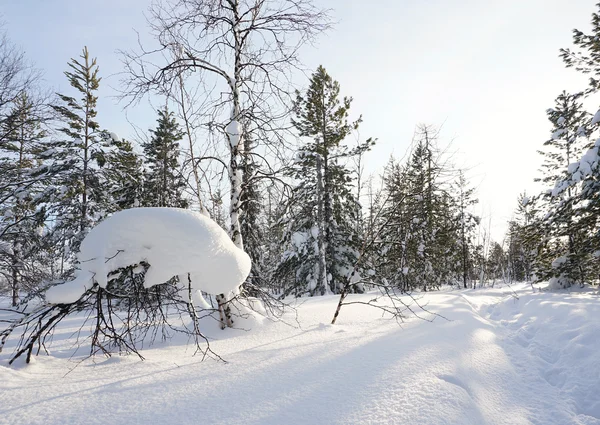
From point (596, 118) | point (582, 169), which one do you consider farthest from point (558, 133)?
point (582, 169)

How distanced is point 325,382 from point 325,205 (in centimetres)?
1233

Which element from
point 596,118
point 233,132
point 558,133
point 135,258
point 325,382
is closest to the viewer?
point 325,382

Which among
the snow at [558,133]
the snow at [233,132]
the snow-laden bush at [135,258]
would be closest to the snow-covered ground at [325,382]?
the snow-laden bush at [135,258]

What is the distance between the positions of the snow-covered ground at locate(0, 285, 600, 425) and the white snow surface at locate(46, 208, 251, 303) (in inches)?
36.7

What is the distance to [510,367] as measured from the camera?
3.84 m

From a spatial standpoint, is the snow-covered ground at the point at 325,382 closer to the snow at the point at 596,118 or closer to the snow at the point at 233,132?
the snow at the point at 233,132

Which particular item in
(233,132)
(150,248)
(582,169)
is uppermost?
(582,169)

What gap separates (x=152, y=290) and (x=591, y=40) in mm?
14702

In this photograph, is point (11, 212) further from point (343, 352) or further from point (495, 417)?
point (495, 417)

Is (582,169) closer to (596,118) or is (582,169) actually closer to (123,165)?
(596,118)

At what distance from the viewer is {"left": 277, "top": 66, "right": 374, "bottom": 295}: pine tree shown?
1443 cm

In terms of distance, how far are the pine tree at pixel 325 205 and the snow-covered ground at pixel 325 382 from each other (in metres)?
9.57

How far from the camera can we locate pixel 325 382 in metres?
2.67

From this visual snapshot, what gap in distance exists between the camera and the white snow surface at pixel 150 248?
3.07 metres
